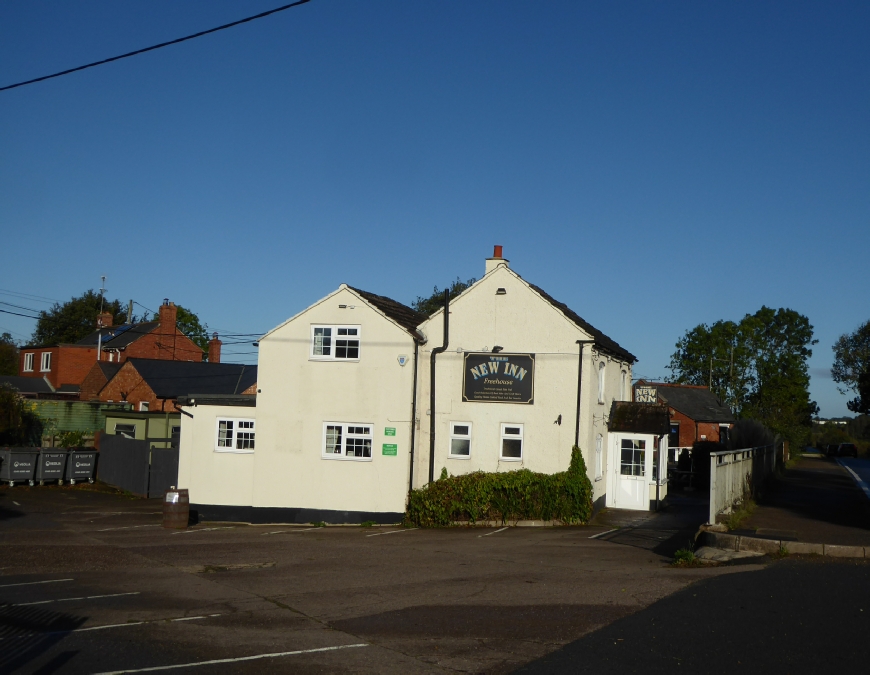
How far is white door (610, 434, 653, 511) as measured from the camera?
26.2 meters

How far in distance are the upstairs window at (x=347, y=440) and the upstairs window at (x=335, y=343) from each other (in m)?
1.98

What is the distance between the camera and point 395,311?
86.9ft

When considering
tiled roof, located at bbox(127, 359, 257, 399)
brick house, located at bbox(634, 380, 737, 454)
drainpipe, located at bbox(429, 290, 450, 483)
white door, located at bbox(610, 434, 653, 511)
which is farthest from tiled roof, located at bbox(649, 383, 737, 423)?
drainpipe, located at bbox(429, 290, 450, 483)

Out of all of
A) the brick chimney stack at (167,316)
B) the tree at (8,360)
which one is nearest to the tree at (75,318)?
the tree at (8,360)

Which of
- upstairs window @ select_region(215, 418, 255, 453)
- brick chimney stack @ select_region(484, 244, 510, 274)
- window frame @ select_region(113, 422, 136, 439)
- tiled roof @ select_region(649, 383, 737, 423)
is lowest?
window frame @ select_region(113, 422, 136, 439)

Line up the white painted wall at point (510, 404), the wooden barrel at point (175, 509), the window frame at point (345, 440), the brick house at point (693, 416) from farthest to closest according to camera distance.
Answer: the brick house at point (693, 416) < the window frame at point (345, 440) < the white painted wall at point (510, 404) < the wooden barrel at point (175, 509)

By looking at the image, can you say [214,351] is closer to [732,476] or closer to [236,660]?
[732,476]

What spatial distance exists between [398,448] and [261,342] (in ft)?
17.4

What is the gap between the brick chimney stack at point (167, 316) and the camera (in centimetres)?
5647

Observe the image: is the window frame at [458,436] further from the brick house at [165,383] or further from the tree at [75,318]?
the tree at [75,318]

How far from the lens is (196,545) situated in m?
19.3

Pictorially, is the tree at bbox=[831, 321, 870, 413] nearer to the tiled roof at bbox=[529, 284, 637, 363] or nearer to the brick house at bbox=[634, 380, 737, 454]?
the brick house at bbox=[634, 380, 737, 454]

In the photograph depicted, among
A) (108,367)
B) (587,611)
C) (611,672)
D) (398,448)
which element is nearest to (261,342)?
(398,448)

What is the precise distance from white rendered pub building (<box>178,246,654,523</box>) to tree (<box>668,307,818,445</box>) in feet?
187
